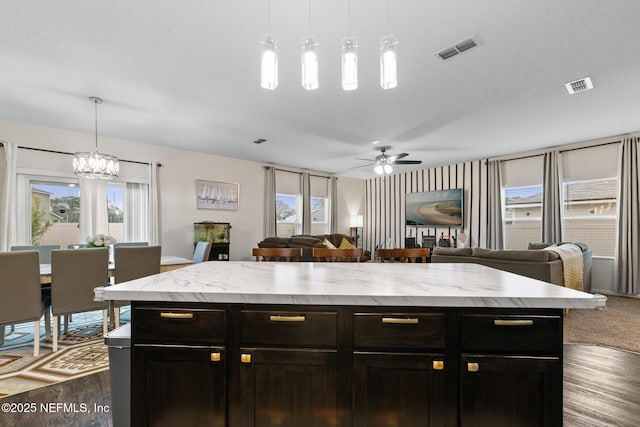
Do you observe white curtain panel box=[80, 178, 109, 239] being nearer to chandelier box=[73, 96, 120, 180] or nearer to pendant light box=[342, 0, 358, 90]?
chandelier box=[73, 96, 120, 180]

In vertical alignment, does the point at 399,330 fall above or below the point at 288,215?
below

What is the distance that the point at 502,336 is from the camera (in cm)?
121

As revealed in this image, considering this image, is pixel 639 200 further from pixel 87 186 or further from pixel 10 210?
pixel 10 210

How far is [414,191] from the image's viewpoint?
805 centimetres

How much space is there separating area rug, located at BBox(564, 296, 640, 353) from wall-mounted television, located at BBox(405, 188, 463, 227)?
3283 millimetres

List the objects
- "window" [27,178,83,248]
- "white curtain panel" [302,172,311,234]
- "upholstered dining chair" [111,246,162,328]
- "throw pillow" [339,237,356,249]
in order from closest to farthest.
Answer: "upholstered dining chair" [111,246,162,328] → "window" [27,178,83,248] → "throw pillow" [339,237,356,249] → "white curtain panel" [302,172,311,234]

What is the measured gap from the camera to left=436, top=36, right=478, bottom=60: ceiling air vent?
8.02 feet

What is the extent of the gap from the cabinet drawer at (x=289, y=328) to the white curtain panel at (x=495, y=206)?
20.9 ft

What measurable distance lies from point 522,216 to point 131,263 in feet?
22.7

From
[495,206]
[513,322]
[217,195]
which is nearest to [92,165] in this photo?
[217,195]

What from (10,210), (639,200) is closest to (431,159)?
(639,200)

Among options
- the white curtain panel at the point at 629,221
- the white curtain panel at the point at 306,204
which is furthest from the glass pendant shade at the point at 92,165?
the white curtain panel at the point at 629,221

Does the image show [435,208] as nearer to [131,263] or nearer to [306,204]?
[306,204]

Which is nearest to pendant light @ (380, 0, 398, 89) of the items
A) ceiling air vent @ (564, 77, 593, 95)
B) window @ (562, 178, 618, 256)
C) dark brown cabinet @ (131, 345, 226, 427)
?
dark brown cabinet @ (131, 345, 226, 427)
